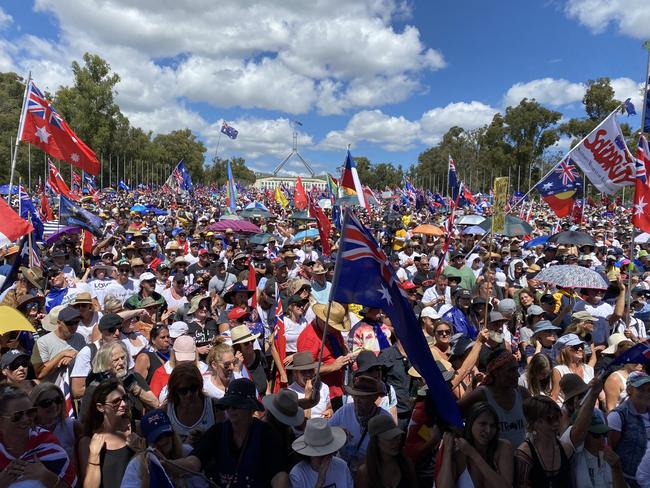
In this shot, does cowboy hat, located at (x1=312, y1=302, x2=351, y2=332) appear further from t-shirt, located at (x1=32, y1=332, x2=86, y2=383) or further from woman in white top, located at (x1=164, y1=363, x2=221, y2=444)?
t-shirt, located at (x1=32, y1=332, x2=86, y2=383)

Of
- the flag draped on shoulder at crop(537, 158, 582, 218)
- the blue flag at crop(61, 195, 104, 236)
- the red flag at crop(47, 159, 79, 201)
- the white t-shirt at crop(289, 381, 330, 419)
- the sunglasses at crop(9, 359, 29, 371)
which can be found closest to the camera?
the sunglasses at crop(9, 359, 29, 371)

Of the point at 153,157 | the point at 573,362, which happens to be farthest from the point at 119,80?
the point at 573,362

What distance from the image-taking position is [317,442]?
2939mm

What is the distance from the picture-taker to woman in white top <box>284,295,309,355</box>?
5785 mm

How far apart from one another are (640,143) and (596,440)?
5846mm

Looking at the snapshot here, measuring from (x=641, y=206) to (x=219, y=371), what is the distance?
628cm

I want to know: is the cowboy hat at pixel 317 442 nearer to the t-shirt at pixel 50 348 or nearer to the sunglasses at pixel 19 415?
the sunglasses at pixel 19 415

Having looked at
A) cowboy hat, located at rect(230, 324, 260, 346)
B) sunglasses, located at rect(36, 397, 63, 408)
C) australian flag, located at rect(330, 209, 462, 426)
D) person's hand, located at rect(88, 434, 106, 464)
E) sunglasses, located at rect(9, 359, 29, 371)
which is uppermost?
australian flag, located at rect(330, 209, 462, 426)

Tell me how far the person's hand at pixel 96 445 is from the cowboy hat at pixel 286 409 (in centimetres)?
101

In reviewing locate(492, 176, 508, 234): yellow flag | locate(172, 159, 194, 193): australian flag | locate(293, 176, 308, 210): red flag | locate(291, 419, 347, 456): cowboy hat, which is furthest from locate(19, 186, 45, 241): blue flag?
locate(172, 159, 194, 193): australian flag

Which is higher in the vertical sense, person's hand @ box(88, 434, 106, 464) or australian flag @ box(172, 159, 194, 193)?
australian flag @ box(172, 159, 194, 193)

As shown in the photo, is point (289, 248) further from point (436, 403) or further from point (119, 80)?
point (119, 80)

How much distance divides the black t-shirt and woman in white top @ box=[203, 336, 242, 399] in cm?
Answer: 106

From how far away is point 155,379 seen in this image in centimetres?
435
